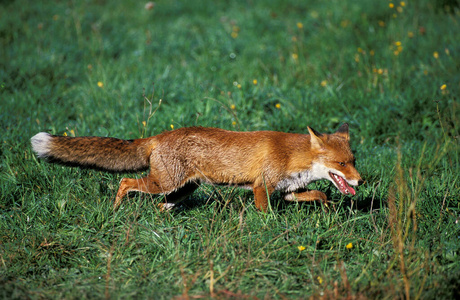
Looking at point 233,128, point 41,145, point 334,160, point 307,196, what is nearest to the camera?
point 41,145

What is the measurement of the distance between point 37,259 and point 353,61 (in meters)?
6.80

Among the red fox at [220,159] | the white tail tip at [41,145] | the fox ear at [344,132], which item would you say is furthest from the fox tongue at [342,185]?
the white tail tip at [41,145]

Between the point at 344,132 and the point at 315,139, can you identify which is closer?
the point at 315,139

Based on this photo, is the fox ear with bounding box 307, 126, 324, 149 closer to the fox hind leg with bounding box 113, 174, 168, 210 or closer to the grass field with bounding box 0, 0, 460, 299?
the grass field with bounding box 0, 0, 460, 299

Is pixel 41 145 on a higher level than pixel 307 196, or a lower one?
higher

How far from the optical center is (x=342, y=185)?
491 cm

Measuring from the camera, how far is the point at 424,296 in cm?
369

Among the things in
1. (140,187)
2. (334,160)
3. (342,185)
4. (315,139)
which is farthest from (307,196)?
(140,187)

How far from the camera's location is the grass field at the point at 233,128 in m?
4.10

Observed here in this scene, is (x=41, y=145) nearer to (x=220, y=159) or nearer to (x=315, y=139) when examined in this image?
(x=220, y=159)

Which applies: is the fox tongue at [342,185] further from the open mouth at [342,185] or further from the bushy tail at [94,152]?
the bushy tail at [94,152]

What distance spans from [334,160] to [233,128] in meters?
2.43

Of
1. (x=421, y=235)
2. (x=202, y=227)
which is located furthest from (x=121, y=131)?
(x=421, y=235)

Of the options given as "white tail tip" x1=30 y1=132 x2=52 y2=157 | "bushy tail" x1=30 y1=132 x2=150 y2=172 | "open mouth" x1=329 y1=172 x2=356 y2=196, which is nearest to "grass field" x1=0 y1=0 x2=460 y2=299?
"open mouth" x1=329 y1=172 x2=356 y2=196
